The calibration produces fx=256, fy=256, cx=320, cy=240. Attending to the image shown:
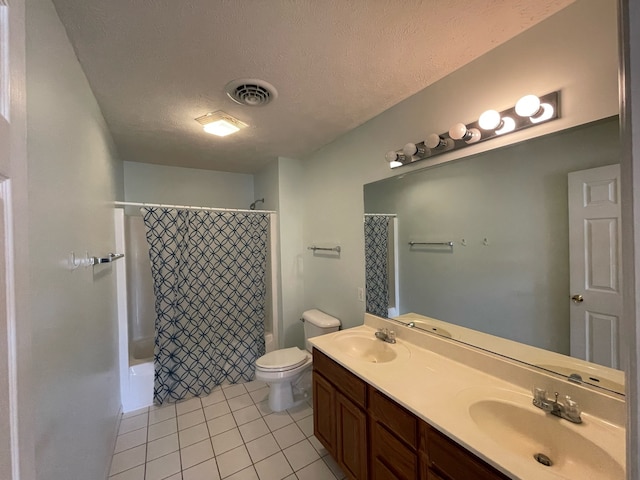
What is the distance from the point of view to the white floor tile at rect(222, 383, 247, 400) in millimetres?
2420

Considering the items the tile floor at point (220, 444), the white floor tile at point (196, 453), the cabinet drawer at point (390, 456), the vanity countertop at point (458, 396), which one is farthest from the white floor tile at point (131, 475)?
the cabinet drawer at point (390, 456)

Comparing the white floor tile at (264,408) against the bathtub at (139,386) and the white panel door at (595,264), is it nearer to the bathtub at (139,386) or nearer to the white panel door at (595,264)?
the bathtub at (139,386)

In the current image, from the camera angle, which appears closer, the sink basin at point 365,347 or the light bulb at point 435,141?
the light bulb at point 435,141

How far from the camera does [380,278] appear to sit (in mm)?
1926

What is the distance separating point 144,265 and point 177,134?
1651 mm

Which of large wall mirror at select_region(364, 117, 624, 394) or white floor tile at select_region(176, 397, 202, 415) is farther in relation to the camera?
white floor tile at select_region(176, 397, 202, 415)

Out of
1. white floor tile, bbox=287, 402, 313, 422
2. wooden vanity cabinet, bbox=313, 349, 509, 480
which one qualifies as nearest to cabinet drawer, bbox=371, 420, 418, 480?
wooden vanity cabinet, bbox=313, 349, 509, 480

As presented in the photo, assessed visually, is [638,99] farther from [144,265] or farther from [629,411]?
[144,265]

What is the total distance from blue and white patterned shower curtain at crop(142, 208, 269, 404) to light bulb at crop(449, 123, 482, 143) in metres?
2.01

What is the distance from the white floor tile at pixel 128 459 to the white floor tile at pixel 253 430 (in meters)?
0.65

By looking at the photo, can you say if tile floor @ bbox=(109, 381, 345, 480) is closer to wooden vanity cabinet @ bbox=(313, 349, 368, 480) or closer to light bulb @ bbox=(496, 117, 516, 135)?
wooden vanity cabinet @ bbox=(313, 349, 368, 480)

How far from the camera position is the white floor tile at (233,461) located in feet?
5.29

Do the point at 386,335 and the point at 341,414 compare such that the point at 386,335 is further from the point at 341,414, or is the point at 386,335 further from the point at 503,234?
the point at 503,234

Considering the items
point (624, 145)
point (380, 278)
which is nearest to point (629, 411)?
point (624, 145)
